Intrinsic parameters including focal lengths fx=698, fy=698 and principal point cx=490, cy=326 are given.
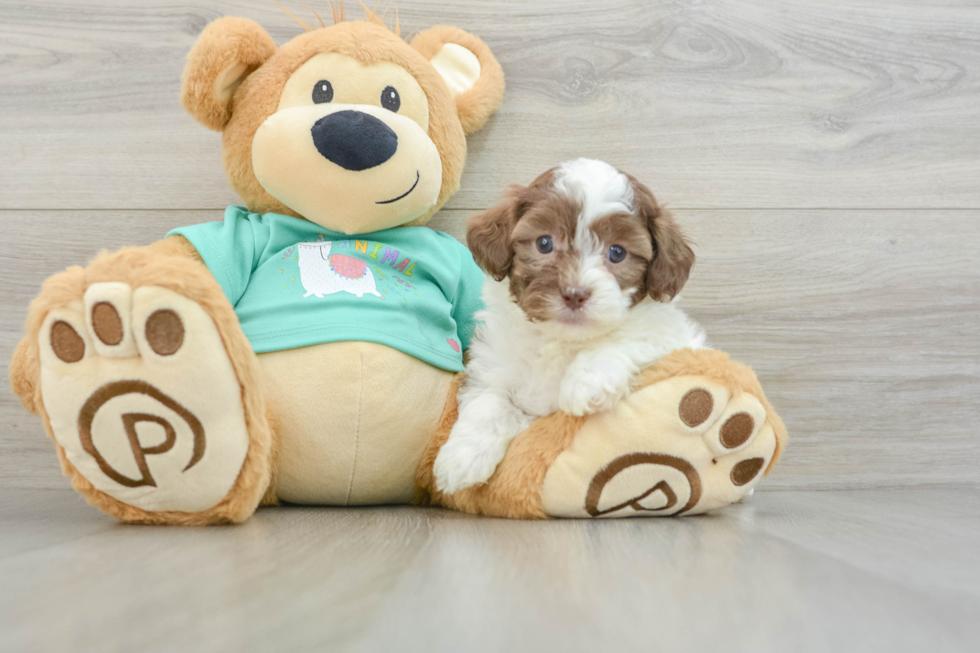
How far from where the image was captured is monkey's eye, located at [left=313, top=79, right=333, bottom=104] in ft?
4.06

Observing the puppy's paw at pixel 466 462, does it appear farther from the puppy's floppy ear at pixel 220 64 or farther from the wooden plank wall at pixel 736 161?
the puppy's floppy ear at pixel 220 64

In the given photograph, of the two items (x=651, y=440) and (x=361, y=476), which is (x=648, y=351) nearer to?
(x=651, y=440)

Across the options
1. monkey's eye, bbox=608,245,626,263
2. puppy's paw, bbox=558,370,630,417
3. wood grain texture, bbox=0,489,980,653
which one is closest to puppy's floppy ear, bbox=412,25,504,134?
monkey's eye, bbox=608,245,626,263

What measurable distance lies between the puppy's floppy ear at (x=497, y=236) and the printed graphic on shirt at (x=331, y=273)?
0.69ft

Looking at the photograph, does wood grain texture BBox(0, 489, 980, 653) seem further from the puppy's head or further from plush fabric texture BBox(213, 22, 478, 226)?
plush fabric texture BBox(213, 22, 478, 226)

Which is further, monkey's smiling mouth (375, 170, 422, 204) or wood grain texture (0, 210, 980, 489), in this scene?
wood grain texture (0, 210, 980, 489)

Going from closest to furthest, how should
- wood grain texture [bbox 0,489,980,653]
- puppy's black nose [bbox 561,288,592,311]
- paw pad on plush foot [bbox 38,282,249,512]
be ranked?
wood grain texture [bbox 0,489,980,653] → paw pad on plush foot [bbox 38,282,249,512] → puppy's black nose [bbox 561,288,592,311]

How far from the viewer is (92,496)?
99cm

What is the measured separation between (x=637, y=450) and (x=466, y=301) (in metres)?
0.51

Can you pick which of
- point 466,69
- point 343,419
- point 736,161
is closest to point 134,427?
point 343,419

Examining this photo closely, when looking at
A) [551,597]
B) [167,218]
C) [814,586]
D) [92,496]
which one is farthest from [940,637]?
[167,218]

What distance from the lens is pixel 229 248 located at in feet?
4.03

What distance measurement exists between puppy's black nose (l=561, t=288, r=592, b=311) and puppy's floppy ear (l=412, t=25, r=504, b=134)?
1.91ft

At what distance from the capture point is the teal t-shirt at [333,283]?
1177 millimetres
